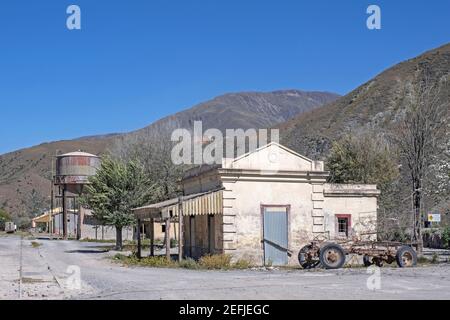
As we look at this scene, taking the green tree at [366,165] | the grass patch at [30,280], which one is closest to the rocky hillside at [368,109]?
the green tree at [366,165]

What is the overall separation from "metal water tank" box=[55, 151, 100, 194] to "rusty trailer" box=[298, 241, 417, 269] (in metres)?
41.6

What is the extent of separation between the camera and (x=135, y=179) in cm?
3903

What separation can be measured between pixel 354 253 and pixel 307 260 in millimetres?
1797

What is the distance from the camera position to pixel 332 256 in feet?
76.8

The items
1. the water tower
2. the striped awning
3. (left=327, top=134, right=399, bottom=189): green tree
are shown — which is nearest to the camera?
the striped awning

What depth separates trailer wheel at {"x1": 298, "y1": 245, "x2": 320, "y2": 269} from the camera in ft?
77.9

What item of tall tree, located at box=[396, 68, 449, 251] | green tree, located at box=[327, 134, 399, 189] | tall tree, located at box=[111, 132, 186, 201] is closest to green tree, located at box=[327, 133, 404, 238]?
green tree, located at box=[327, 134, 399, 189]

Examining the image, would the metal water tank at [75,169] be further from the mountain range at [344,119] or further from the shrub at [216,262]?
the shrub at [216,262]

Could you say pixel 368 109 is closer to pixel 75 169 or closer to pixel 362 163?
pixel 362 163

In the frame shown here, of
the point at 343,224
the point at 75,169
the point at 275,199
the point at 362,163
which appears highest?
the point at 75,169

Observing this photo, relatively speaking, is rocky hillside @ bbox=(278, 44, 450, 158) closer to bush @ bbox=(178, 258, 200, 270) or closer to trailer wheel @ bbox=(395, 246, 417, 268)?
trailer wheel @ bbox=(395, 246, 417, 268)

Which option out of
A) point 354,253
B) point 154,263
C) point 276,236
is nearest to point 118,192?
point 154,263
